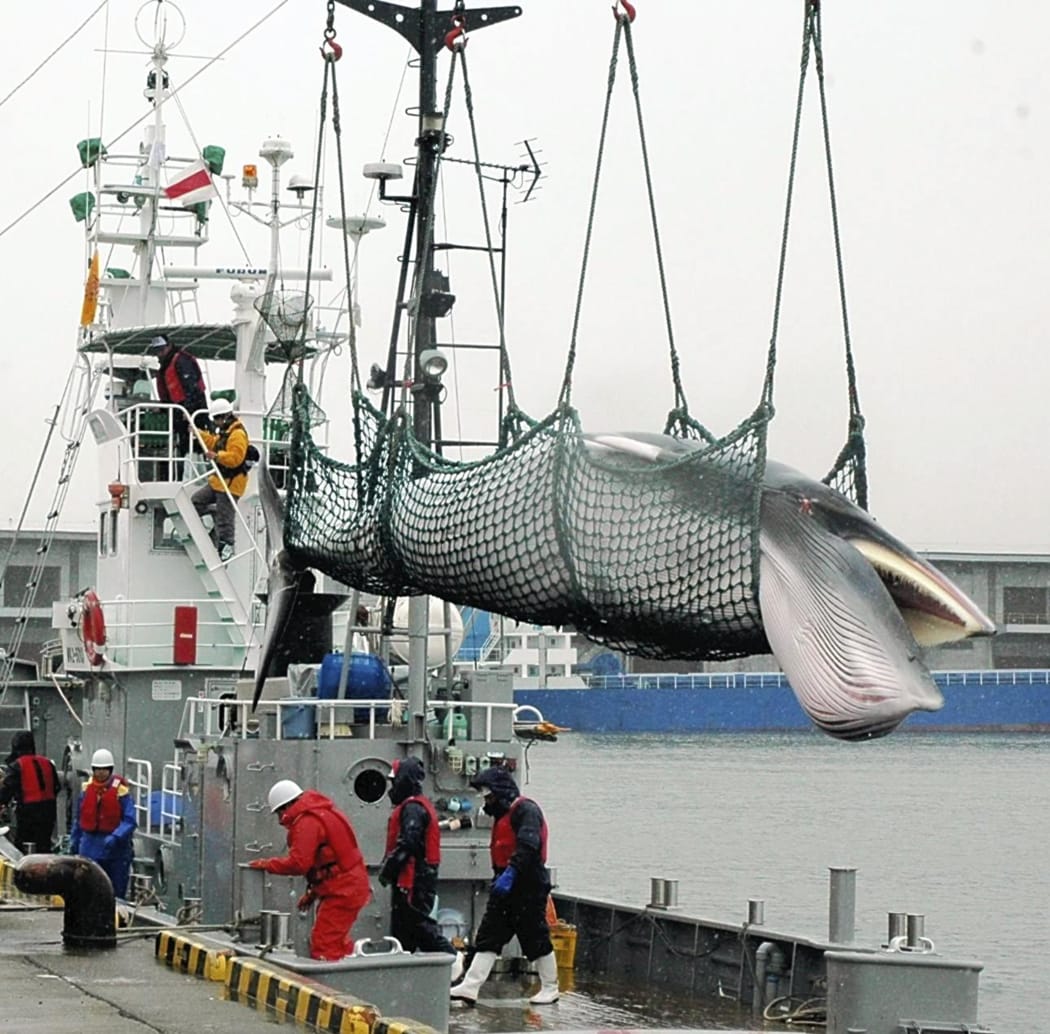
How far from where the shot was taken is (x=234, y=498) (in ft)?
68.9

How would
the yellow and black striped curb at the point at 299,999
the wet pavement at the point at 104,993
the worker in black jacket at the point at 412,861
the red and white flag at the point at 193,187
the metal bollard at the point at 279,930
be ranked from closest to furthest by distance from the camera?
the yellow and black striped curb at the point at 299,999, the wet pavement at the point at 104,993, the metal bollard at the point at 279,930, the worker in black jacket at the point at 412,861, the red and white flag at the point at 193,187

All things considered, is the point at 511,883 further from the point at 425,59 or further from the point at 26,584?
the point at 26,584

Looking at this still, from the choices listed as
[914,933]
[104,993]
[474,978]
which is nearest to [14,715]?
[474,978]

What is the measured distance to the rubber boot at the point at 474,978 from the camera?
14078 mm

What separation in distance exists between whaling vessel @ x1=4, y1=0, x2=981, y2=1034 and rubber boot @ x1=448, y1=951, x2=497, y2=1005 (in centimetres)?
58

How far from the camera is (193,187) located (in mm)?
23734

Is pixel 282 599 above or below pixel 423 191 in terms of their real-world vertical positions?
below

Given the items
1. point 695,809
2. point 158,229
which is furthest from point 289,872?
point 695,809

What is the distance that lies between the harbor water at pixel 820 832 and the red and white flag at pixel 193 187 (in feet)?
29.0

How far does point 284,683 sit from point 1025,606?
5994cm

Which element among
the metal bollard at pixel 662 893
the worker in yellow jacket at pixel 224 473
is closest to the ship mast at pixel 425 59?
the metal bollard at pixel 662 893

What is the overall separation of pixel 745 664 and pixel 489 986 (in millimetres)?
68880

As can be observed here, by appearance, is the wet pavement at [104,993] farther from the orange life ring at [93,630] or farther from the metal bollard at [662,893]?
the orange life ring at [93,630]

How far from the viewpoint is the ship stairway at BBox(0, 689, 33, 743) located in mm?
25797
